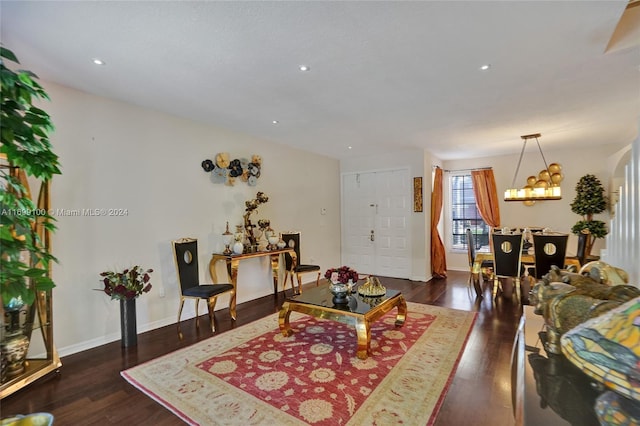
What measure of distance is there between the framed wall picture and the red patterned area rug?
2865mm

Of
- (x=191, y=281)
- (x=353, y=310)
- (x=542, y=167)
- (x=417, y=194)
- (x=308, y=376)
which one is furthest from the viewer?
(x=542, y=167)

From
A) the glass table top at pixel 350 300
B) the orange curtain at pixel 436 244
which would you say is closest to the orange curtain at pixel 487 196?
the orange curtain at pixel 436 244

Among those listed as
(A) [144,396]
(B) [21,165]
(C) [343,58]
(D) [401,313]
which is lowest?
(A) [144,396]

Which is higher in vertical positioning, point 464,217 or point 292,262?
point 464,217

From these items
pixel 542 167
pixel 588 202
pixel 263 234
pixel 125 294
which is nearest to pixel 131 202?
pixel 125 294

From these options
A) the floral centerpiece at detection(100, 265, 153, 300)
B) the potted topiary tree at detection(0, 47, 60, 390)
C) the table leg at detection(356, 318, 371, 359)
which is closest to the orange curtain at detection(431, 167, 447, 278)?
the table leg at detection(356, 318, 371, 359)

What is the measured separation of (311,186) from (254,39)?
406 centimetres

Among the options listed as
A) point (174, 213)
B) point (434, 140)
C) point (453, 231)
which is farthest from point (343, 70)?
point (453, 231)

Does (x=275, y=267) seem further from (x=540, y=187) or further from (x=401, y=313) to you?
(x=540, y=187)

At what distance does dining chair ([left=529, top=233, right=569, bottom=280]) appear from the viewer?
3.96m

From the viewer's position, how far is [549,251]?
402cm

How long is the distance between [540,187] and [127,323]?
6086 mm

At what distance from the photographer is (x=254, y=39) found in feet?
7.00

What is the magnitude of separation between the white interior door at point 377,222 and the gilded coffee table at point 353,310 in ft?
9.53
